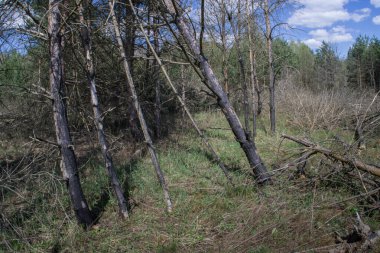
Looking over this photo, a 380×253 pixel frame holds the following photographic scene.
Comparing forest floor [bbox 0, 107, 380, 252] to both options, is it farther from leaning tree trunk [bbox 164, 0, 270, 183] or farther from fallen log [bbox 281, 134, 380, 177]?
leaning tree trunk [bbox 164, 0, 270, 183]

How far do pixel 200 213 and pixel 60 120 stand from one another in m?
2.29

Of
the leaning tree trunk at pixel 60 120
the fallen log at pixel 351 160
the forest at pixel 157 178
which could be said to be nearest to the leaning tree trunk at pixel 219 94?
the forest at pixel 157 178

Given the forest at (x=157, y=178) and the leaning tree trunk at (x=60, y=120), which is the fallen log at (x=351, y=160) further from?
the leaning tree trunk at (x=60, y=120)

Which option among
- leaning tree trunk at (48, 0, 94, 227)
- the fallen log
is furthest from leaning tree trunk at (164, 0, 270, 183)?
leaning tree trunk at (48, 0, 94, 227)

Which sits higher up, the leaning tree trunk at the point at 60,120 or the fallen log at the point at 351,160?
the leaning tree trunk at the point at 60,120

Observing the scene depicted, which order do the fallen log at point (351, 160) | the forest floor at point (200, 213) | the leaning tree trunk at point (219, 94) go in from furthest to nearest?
1. the leaning tree trunk at point (219, 94)
2. the fallen log at point (351, 160)
3. the forest floor at point (200, 213)

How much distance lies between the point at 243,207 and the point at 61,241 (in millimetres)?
2442

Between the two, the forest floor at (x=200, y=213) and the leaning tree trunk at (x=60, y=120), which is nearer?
the forest floor at (x=200, y=213)

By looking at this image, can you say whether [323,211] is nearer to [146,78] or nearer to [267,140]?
[267,140]

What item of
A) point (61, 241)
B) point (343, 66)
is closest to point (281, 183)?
point (61, 241)

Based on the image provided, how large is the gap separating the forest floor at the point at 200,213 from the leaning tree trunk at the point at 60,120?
0.19m

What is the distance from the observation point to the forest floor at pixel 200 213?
13.4ft

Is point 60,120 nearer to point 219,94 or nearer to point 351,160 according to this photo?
point 219,94

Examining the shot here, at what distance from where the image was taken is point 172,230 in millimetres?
4531
